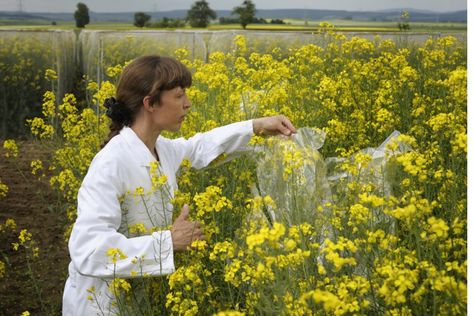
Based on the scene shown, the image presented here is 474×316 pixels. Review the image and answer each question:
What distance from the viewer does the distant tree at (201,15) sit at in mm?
16281

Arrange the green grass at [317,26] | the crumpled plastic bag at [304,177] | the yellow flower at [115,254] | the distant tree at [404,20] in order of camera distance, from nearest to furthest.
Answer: the yellow flower at [115,254]
the crumpled plastic bag at [304,177]
the green grass at [317,26]
the distant tree at [404,20]

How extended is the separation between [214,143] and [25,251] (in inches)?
93.6

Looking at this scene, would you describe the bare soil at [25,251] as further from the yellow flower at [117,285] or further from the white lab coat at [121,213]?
the yellow flower at [117,285]

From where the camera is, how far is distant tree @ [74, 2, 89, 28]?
14.9m

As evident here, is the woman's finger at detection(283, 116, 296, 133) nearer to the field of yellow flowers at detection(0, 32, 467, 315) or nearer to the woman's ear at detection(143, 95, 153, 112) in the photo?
the field of yellow flowers at detection(0, 32, 467, 315)

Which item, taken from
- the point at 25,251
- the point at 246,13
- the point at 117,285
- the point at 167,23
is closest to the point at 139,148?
the point at 117,285

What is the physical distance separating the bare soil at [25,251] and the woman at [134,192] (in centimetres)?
83

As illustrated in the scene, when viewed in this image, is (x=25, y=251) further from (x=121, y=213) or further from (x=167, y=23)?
(x=167, y=23)

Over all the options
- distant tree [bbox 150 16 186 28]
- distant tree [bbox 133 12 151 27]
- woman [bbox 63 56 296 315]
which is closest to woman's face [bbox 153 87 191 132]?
woman [bbox 63 56 296 315]

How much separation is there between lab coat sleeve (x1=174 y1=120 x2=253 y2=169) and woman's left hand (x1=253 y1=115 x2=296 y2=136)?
0.13 ft

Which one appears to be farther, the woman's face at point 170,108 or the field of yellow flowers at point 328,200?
the woman's face at point 170,108

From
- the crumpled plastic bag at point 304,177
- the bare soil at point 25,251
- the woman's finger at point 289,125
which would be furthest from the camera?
the bare soil at point 25,251

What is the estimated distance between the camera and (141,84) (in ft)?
10.1

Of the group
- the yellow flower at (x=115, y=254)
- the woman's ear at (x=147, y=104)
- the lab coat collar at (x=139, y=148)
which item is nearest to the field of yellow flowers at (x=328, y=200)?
the yellow flower at (x=115, y=254)
